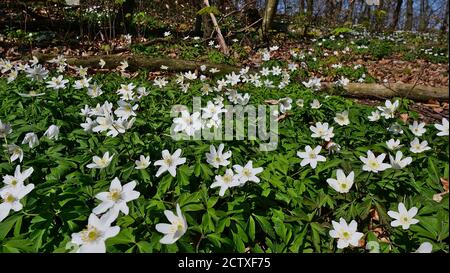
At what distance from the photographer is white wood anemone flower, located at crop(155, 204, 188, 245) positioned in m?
1.59

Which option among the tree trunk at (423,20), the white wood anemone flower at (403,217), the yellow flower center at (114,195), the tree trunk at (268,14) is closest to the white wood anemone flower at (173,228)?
the yellow flower center at (114,195)

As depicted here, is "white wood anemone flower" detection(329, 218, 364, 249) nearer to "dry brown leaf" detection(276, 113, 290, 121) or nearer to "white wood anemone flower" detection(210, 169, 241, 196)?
"white wood anemone flower" detection(210, 169, 241, 196)

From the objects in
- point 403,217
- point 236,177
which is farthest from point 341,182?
Answer: point 236,177

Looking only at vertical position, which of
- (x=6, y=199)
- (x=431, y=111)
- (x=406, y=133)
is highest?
(x=6, y=199)

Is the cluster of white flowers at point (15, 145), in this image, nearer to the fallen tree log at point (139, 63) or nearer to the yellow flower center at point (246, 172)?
the yellow flower center at point (246, 172)

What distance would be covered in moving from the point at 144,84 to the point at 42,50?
A: 4.45 meters

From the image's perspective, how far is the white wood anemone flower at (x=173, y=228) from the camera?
5.21 ft

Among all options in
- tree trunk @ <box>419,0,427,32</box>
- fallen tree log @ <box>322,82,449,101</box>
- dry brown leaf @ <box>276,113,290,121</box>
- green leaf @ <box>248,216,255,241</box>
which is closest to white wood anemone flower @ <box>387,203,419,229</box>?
green leaf @ <box>248,216,255,241</box>

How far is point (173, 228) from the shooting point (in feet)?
5.39

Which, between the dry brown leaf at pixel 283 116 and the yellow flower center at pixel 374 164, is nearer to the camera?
the yellow flower center at pixel 374 164

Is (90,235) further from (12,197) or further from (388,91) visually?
(388,91)

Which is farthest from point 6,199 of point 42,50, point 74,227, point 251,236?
point 42,50
